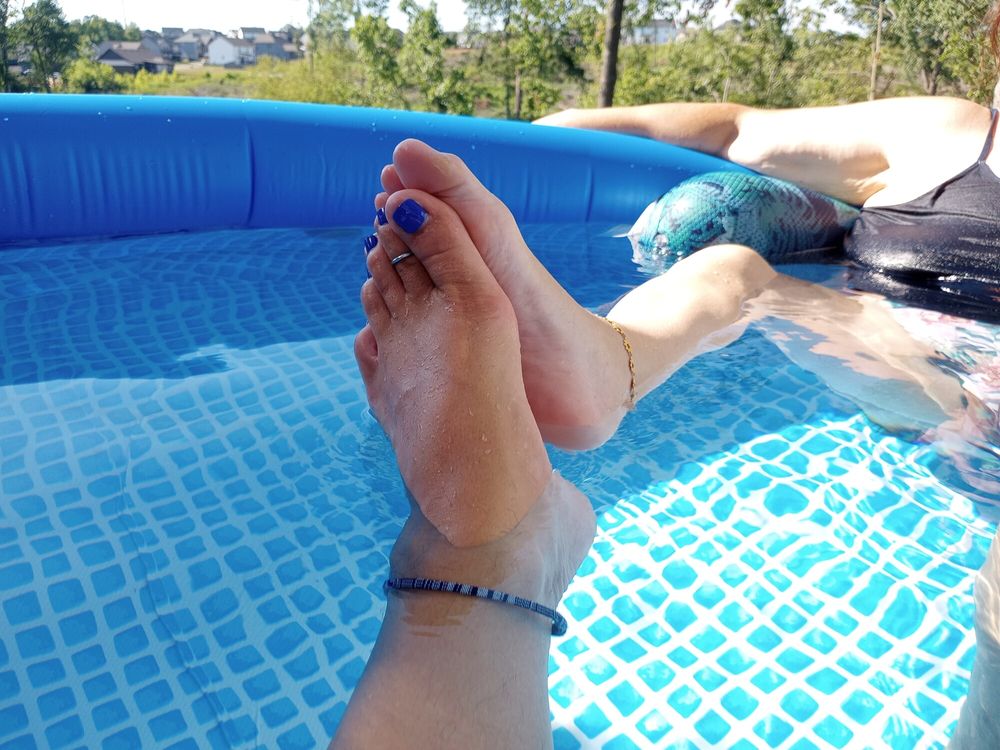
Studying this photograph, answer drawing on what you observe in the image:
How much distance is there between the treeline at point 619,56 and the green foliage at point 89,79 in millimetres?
1927

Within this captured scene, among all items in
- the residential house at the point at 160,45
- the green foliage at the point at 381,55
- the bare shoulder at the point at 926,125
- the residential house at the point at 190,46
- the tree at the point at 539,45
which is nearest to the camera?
the bare shoulder at the point at 926,125

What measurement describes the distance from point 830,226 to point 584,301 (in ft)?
2.81

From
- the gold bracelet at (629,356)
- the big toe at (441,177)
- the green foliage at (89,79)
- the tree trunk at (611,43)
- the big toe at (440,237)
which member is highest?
the tree trunk at (611,43)

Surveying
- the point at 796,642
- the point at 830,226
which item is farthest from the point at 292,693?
the point at 830,226

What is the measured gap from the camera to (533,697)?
0.83 metres

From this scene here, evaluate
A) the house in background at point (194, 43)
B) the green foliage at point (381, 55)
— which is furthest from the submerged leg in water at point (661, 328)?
the house in background at point (194, 43)

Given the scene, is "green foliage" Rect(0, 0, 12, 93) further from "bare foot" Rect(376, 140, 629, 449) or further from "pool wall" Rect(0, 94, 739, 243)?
"bare foot" Rect(376, 140, 629, 449)

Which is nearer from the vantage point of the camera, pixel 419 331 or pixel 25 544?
pixel 419 331

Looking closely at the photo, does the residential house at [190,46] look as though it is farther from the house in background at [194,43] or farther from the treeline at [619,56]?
the treeline at [619,56]

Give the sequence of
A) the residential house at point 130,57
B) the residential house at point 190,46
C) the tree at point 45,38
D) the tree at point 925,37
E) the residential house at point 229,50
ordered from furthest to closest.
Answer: the residential house at point 229,50 < the residential house at point 190,46 < the residential house at point 130,57 < the tree at point 45,38 < the tree at point 925,37

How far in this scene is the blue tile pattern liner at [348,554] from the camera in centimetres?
108

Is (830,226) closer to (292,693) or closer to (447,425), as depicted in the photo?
(447,425)

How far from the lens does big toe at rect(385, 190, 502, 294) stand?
1041 millimetres

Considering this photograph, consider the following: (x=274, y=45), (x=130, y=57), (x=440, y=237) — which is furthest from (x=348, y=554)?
(x=274, y=45)
